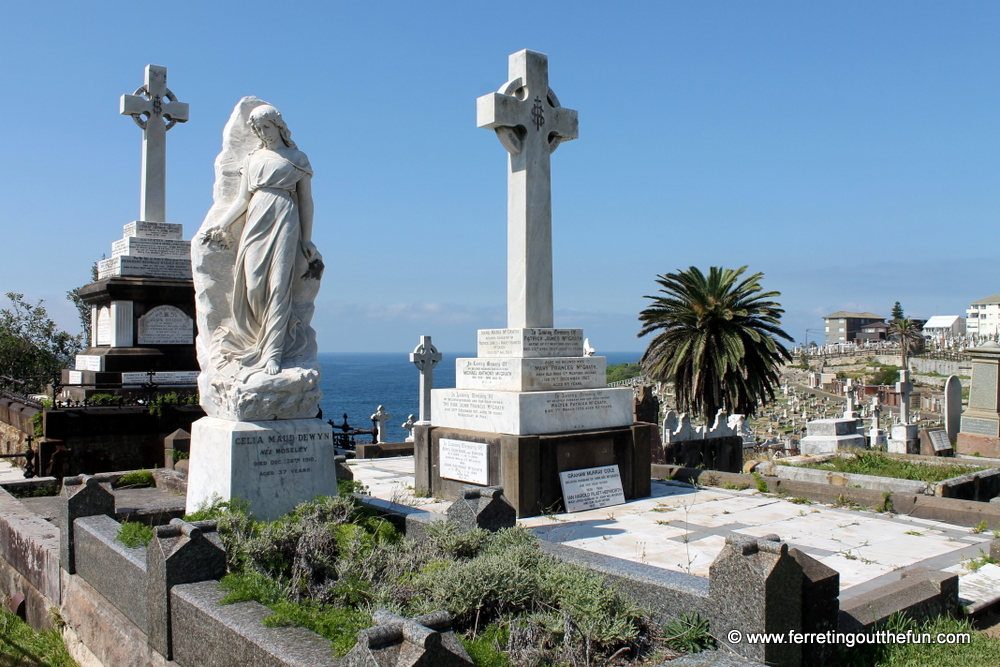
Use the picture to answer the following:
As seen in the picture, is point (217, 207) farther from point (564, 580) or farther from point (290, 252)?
point (564, 580)

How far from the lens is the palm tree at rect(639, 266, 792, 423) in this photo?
2178cm

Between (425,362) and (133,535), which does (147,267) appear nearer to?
(425,362)

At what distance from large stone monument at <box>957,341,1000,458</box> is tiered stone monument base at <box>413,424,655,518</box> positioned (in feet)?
36.8

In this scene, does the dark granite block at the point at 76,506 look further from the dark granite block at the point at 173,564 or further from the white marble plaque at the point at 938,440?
the white marble plaque at the point at 938,440

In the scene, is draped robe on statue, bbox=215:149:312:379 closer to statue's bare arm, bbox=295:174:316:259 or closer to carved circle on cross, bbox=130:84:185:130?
statue's bare arm, bbox=295:174:316:259

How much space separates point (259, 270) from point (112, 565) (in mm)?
2729

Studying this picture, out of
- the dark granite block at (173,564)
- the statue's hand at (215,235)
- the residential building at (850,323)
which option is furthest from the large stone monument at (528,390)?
the residential building at (850,323)

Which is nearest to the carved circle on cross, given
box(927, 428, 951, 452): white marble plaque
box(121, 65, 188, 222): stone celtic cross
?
box(121, 65, 188, 222): stone celtic cross

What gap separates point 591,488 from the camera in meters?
9.58

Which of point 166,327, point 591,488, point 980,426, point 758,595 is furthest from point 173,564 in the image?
point 980,426

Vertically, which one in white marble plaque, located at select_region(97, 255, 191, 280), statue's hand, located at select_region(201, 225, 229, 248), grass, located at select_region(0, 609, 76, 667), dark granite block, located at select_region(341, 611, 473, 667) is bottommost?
grass, located at select_region(0, 609, 76, 667)

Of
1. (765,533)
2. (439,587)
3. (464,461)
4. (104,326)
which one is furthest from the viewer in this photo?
(104,326)

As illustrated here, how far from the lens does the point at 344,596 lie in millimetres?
4945

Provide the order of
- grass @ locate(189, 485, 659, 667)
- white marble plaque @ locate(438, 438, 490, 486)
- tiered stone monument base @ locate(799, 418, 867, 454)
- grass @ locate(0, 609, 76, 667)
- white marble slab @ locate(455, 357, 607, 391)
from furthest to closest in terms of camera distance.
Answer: tiered stone monument base @ locate(799, 418, 867, 454) → white marble slab @ locate(455, 357, 607, 391) → white marble plaque @ locate(438, 438, 490, 486) → grass @ locate(0, 609, 76, 667) → grass @ locate(189, 485, 659, 667)
